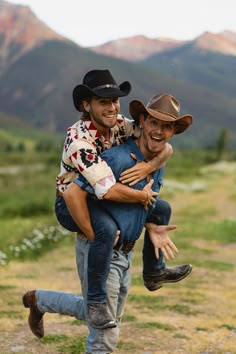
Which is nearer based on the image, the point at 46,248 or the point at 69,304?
the point at 69,304

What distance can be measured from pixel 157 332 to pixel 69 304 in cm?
237

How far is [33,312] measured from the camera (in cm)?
566

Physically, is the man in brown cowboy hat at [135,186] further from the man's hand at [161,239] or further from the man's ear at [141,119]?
the man's hand at [161,239]

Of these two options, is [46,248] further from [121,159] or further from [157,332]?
[121,159]

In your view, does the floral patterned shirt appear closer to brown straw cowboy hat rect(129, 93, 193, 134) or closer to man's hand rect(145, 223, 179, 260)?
brown straw cowboy hat rect(129, 93, 193, 134)

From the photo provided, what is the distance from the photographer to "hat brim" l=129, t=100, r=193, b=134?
4500 mm

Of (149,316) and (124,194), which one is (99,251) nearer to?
(124,194)

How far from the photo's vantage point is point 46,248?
15.3 metres

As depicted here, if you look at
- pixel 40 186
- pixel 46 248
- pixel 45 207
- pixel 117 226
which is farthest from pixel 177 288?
pixel 40 186

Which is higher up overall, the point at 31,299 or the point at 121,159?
the point at 121,159

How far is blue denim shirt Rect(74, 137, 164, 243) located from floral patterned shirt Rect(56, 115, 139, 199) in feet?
0.29

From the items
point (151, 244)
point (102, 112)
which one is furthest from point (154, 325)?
point (102, 112)

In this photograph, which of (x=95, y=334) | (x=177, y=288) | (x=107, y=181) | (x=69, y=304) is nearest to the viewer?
(x=107, y=181)

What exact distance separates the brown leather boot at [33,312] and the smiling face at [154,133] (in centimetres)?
186
